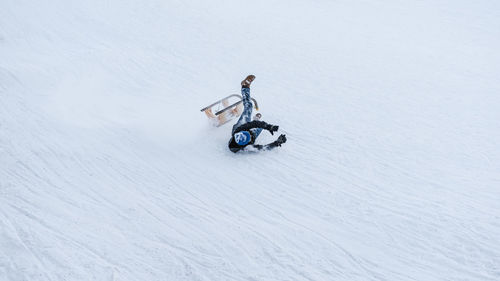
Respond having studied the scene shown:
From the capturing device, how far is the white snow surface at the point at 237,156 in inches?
229

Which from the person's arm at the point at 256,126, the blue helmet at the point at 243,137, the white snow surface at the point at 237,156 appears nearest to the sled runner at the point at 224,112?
the white snow surface at the point at 237,156

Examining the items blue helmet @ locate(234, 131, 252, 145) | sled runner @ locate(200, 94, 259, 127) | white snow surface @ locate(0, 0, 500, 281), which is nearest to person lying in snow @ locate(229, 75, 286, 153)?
blue helmet @ locate(234, 131, 252, 145)

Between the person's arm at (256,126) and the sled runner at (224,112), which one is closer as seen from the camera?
the person's arm at (256,126)

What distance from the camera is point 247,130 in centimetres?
752

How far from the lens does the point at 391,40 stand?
14711mm

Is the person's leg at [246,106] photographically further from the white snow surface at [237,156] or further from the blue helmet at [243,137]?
the white snow surface at [237,156]

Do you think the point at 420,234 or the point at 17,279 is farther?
the point at 420,234

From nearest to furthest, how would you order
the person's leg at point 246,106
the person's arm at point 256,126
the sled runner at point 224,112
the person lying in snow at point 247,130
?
the person's arm at point 256,126 < the person lying in snow at point 247,130 < the person's leg at point 246,106 < the sled runner at point 224,112

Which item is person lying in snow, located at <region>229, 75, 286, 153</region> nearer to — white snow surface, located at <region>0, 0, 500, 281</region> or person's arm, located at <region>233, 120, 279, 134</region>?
person's arm, located at <region>233, 120, 279, 134</region>

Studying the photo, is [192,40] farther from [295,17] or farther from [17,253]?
[17,253]

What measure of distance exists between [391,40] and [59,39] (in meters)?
14.4

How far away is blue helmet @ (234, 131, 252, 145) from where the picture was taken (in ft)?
24.2

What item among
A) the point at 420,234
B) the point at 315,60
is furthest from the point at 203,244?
the point at 315,60

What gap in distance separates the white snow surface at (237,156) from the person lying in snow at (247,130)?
11.9 inches
